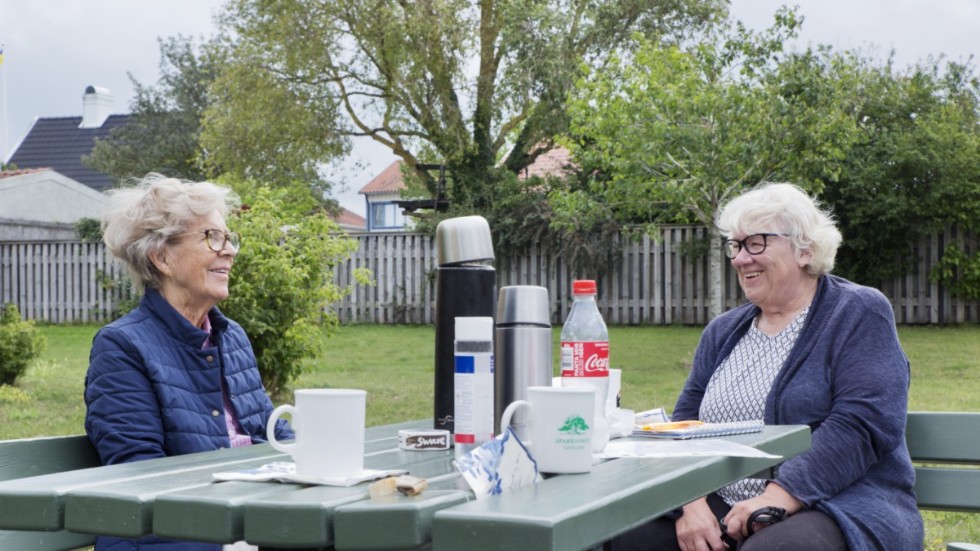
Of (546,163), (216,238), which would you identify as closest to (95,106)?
(546,163)

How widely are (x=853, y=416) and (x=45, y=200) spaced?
2608 cm

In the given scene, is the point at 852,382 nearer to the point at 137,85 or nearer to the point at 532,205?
the point at 532,205

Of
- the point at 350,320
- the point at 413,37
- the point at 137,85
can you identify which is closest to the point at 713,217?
the point at 350,320

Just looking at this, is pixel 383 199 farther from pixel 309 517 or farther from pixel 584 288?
pixel 309 517

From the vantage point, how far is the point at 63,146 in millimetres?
38406

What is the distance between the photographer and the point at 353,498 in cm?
155

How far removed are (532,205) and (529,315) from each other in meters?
15.3

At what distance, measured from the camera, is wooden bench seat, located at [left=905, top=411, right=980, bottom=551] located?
3133mm

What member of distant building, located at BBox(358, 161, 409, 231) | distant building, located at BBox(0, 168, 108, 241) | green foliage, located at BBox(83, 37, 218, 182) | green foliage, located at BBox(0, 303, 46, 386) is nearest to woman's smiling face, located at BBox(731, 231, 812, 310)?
green foliage, located at BBox(0, 303, 46, 386)

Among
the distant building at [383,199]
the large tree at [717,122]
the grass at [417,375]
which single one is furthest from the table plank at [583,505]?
the distant building at [383,199]

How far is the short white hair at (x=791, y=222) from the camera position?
10.3 feet

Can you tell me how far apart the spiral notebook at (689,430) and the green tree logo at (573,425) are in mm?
632

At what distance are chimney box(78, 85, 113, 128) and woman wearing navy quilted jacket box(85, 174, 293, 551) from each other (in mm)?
37310

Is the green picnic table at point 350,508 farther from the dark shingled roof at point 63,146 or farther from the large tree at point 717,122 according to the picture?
the dark shingled roof at point 63,146
